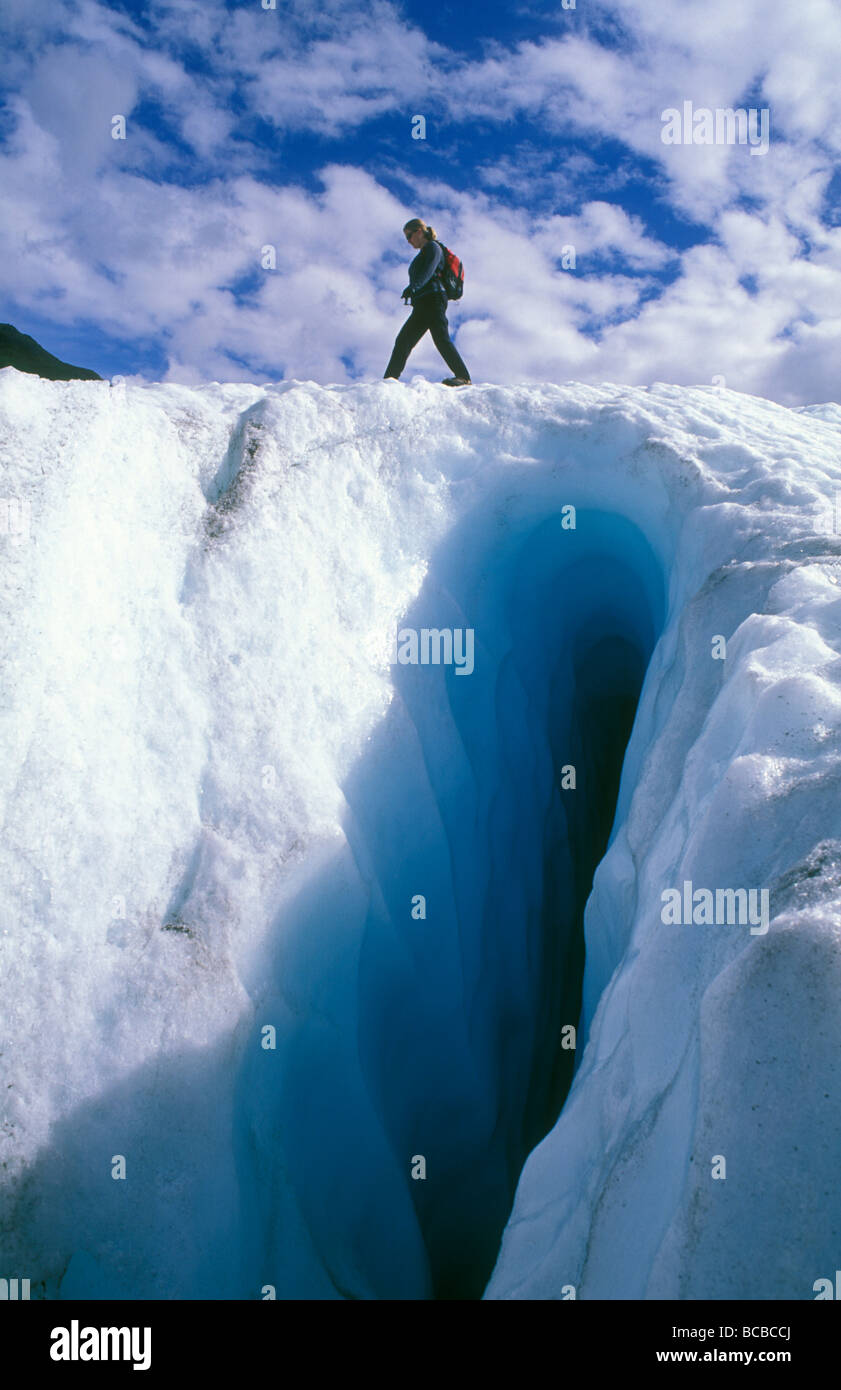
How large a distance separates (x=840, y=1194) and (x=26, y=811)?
2291 millimetres

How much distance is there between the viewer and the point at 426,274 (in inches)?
182

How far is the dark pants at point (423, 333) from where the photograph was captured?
15.2ft

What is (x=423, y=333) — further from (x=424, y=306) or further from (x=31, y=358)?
(x=31, y=358)

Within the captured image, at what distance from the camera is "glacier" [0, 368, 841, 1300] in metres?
1.52

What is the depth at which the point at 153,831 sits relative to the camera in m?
2.41

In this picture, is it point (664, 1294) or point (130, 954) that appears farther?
point (130, 954)

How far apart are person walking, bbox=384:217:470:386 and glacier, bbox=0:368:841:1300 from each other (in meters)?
0.98

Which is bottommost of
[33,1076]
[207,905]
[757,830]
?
[33,1076]

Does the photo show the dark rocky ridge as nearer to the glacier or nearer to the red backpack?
the red backpack

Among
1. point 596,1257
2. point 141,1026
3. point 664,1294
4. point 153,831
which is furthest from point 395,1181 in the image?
point 664,1294

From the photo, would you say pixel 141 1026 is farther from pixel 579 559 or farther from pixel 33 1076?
pixel 579 559

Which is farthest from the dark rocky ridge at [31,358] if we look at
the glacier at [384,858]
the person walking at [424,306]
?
the glacier at [384,858]

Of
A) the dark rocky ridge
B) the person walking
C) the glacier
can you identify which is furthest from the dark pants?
the dark rocky ridge

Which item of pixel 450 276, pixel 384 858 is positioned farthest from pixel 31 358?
pixel 384 858
